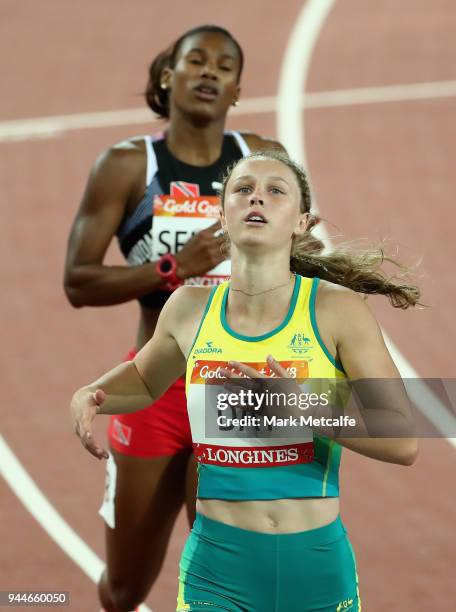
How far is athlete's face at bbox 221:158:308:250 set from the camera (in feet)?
12.0

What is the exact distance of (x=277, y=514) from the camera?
143 inches

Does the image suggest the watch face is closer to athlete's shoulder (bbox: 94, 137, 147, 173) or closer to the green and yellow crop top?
athlete's shoulder (bbox: 94, 137, 147, 173)

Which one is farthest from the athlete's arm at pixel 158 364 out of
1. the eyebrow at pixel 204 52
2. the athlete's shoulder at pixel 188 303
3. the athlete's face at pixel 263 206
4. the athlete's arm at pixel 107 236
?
the eyebrow at pixel 204 52

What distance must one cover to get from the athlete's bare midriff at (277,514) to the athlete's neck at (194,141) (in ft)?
6.29

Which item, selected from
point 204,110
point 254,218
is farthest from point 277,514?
point 204,110

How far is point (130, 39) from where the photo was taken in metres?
13.5

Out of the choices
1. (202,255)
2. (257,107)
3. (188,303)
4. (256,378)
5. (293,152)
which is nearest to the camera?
(256,378)

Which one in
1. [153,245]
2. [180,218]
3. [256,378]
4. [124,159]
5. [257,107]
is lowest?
[256,378]

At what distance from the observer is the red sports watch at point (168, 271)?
4891 millimetres

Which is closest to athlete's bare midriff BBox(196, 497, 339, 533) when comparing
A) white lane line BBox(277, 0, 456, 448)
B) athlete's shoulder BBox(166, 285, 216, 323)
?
Answer: athlete's shoulder BBox(166, 285, 216, 323)

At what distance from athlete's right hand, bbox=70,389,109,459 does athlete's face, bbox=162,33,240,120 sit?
5.69 ft

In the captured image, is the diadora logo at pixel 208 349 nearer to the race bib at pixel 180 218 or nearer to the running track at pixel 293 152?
the race bib at pixel 180 218

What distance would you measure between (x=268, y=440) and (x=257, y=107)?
339 inches

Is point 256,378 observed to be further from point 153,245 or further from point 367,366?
point 153,245
